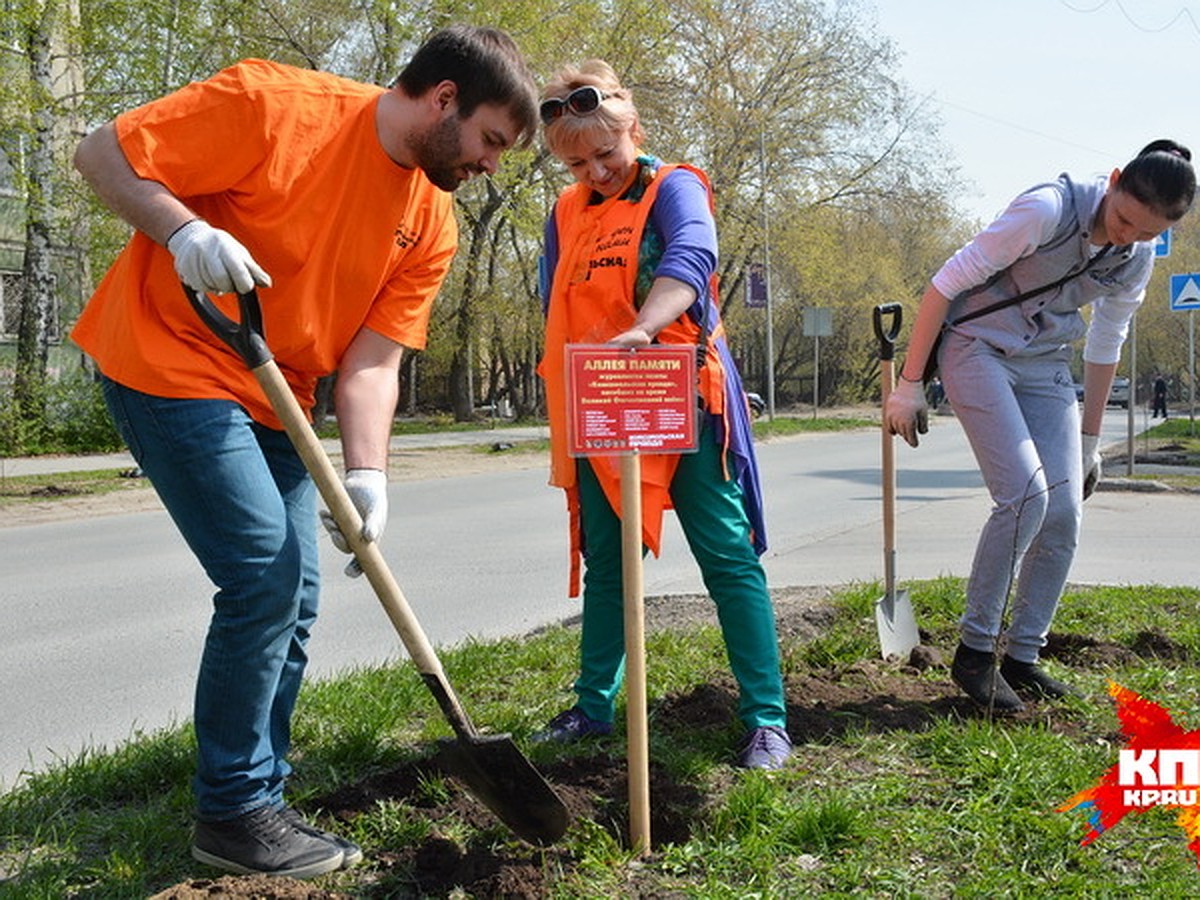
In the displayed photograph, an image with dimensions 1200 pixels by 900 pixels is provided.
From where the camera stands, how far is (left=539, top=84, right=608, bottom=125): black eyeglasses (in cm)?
343

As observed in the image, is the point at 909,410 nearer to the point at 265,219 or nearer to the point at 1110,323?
the point at 1110,323

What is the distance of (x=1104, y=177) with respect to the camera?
13.1ft

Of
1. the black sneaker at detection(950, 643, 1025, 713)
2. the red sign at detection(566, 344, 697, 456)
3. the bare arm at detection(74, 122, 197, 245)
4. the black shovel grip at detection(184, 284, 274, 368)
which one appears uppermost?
the bare arm at detection(74, 122, 197, 245)

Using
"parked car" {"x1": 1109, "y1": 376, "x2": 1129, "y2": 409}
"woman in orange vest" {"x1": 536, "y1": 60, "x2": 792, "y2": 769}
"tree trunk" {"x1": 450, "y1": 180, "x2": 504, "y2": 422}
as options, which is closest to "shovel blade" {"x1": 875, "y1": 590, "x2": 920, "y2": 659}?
"woman in orange vest" {"x1": 536, "y1": 60, "x2": 792, "y2": 769}

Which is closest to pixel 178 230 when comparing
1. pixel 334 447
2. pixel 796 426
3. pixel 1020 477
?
pixel 1020 477

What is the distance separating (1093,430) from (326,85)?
3.08 meters

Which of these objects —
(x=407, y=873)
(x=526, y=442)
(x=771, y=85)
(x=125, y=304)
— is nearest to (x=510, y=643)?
(x=407, y=873)

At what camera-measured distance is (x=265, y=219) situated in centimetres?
282

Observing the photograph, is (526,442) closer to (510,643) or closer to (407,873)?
(510,643)

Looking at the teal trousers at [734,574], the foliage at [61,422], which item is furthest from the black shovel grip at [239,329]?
the foliage at [61,422]

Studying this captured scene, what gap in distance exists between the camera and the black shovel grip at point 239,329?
2580 millimetres

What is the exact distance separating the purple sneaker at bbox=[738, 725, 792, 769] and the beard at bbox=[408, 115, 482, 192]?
5.75ft

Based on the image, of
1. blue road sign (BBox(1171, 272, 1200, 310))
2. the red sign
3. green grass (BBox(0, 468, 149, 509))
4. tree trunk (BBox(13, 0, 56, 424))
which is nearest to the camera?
the red sign

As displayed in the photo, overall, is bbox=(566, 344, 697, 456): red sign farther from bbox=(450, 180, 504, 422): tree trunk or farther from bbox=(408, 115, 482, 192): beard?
bbox=(450, 180, 504, 422): tree trunk
